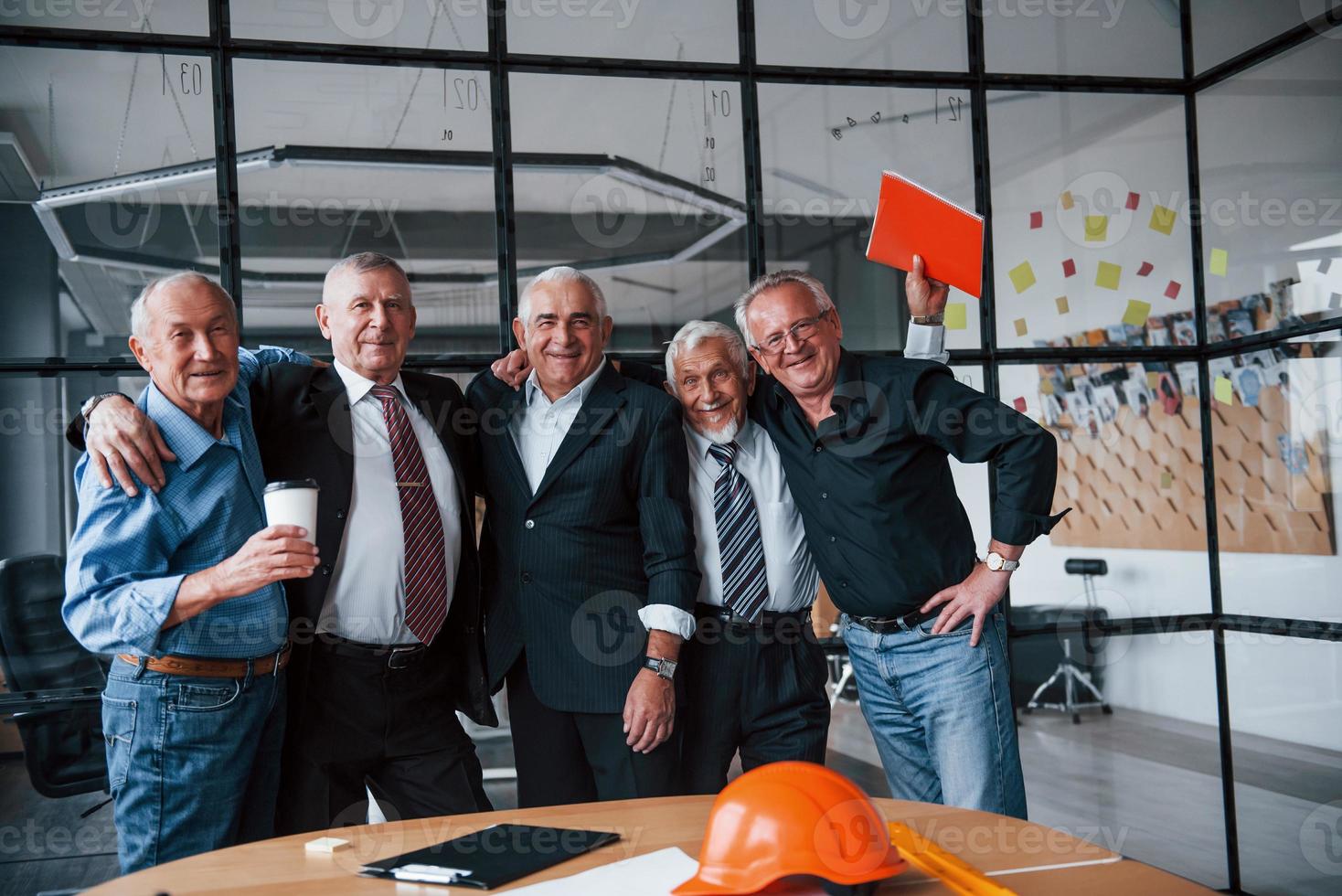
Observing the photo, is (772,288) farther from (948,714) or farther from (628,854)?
(628,854)

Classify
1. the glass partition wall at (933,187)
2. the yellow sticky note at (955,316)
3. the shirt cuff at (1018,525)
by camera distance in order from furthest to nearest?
the yellow sticky note at (955,316) < the glass partition wall at (933,187) < the shirt cuff at (1018,525)

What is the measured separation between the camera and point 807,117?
3.12m

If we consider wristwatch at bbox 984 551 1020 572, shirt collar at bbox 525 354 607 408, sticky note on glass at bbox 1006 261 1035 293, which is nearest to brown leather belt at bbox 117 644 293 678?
shirt collar at bbox 525 354 607 408

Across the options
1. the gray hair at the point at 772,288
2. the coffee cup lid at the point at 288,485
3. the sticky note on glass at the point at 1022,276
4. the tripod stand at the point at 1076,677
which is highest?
the sticky note on glass at the point at 1022,276

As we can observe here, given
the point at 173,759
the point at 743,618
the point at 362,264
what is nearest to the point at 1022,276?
the point at 743,618

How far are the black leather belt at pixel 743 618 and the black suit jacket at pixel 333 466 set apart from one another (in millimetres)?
522

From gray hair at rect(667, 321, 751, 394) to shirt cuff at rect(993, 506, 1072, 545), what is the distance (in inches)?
27.6

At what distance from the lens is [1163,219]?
337cm

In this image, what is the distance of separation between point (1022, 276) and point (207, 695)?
2.52m

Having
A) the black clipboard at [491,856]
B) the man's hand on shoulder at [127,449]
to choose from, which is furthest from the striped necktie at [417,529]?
the black clipboard at [491,856]

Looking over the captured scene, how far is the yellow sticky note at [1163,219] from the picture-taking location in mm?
3363

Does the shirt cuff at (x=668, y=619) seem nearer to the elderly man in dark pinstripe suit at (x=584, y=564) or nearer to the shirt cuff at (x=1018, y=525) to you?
the elderly man in dark pinstripe suit at (x=584, y=564)

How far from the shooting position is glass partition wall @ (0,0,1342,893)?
268cm

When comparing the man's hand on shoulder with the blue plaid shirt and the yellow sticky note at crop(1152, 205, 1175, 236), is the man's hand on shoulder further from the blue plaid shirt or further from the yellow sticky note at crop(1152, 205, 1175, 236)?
the yellow sticky note at crop(1152, 205, 1175, 236)
